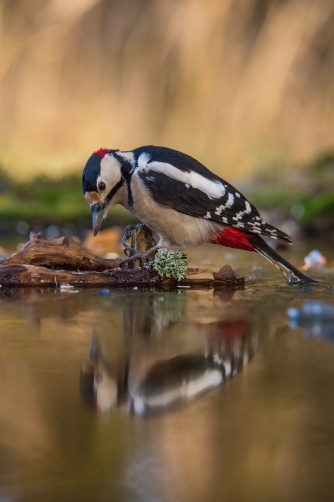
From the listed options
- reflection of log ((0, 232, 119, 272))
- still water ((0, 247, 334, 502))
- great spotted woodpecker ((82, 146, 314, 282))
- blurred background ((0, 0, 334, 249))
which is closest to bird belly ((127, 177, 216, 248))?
great spotted woodpecker ((82, 146, 314, 282))

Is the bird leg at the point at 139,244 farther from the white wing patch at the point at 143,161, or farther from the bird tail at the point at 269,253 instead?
the bird tail at the point at 269,253

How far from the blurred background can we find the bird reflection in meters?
4.39

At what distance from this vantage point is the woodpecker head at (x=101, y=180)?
9.19ft

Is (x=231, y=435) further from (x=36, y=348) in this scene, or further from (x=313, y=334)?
(x=313, y=334)

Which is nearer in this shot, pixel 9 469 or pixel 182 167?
pixel 9 469

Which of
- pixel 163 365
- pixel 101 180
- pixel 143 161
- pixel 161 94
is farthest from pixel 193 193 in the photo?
pixel 161 94

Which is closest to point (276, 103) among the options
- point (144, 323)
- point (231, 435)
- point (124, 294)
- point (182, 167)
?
point (182, 167)

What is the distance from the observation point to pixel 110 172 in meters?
2.83

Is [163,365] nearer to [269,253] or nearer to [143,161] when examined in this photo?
[269,253]

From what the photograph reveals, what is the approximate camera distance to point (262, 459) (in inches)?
39.3

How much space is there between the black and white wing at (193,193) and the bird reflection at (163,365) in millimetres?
781

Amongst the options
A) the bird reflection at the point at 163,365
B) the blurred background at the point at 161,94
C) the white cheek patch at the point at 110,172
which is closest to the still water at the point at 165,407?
the bird reflection at the point at 163,365

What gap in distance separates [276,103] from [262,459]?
5.81 metres

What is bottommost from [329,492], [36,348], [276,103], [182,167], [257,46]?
[329,492]
